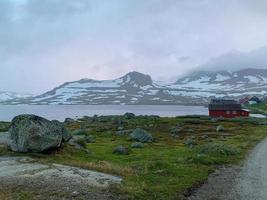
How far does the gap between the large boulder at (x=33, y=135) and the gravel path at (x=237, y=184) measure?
512 inches

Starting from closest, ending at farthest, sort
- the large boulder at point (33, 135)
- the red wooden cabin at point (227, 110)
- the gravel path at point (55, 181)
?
the gravel path at point (55, 181)
the large boulder at point (33, 135)
the red wooden cabin at point (227, 110)

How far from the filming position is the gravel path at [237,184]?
26156 mm

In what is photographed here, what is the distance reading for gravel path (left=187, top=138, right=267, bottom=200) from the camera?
26156 millimetres

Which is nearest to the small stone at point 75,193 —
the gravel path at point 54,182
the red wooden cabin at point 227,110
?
the gravel path at point 54,182

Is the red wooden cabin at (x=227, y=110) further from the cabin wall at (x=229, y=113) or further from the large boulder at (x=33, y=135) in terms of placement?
the large boulder at (x=33, y=135)

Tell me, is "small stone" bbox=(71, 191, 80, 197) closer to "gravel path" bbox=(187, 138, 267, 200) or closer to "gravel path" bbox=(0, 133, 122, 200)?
"gravel path" bbox=(0, 133, 122, 200)

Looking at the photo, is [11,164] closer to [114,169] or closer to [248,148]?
[114,169]

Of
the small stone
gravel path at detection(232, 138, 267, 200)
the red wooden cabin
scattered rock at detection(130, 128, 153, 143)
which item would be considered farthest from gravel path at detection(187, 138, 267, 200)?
the red wooden cabin

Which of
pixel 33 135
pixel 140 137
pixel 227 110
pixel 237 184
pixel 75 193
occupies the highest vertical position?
pixel 227 110

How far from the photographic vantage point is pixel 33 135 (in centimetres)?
3681

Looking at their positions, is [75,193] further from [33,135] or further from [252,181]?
[33,135]

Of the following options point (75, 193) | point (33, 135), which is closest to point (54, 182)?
point (75, 193)

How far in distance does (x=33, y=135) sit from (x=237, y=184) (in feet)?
53.7

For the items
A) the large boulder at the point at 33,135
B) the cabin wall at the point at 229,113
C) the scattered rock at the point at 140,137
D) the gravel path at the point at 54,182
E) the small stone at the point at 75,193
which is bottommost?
the small stone at the point at 75,193
